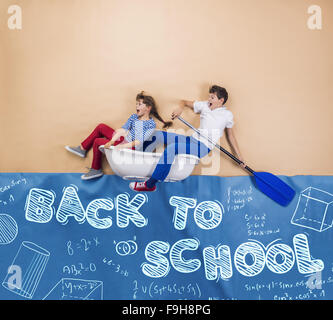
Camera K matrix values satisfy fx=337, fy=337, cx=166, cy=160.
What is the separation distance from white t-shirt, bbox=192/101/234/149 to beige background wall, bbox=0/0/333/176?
99mm

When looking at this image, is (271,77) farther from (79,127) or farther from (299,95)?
(79,127)

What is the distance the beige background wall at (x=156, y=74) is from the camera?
238 centimetres

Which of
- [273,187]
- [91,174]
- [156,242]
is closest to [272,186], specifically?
[273,187]

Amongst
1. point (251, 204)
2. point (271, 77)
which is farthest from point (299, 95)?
point (251, 204)

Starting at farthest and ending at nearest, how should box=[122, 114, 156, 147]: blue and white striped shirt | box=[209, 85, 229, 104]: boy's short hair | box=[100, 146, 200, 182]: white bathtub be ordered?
box=[209, 85, 229, 104]: boy's short hair
box=[122, 114, 156, 147]: blue and white striped shirt
box=[100, 146, 200, 182]: white bathtub

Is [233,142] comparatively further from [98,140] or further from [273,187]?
[98,140]

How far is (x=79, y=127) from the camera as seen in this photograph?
238cm

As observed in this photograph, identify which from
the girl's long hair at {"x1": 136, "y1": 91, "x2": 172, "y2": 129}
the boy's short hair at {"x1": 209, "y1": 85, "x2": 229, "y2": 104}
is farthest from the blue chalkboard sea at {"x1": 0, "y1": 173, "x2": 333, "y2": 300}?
the boy's short hair at {"x1": 209, "y1": 85, "x2": 229, "y2": 104}

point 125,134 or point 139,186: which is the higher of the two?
point 125,134

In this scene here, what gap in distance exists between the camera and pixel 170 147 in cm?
212

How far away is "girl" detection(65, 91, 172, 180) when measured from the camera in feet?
7.26

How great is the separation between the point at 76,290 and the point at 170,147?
44.9 inches

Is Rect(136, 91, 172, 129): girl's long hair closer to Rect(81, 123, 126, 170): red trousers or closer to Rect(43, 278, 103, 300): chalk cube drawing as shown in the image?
Rect(81, 123, 126, 170): red trousers

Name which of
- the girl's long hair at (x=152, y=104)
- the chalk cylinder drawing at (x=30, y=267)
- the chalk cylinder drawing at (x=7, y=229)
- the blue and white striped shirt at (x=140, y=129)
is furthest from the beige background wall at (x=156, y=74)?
the chalk cylinder drawing at (x=30, y=267)
